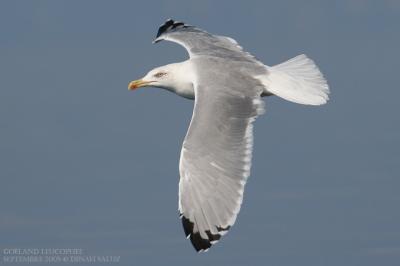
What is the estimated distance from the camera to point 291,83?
12.2m

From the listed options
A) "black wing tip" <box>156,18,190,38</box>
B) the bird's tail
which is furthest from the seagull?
"black wing tip" <box>156,18,190,38</box>

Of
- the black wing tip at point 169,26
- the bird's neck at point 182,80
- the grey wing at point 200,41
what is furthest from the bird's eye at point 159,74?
the black wing tip at point 169,26

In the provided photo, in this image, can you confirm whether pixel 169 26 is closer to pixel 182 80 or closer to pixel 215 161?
pixel 182 80

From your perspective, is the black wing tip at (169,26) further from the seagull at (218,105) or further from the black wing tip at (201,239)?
the black wing tip at (201,239)

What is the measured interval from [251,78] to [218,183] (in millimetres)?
1669

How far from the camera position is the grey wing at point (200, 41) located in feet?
41.6

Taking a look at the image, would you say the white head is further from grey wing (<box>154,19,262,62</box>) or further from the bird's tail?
the bird's tail

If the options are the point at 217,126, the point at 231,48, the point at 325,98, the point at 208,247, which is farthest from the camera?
the point at 231,48

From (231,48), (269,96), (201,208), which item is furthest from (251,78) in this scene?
(201,208)

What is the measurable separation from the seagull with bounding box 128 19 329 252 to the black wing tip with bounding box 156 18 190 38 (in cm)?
16

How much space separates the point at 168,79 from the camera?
12.7m

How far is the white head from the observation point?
40.9 feet

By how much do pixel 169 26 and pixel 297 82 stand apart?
220 cm

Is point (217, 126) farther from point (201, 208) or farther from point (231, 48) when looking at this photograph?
point (231, 48)
